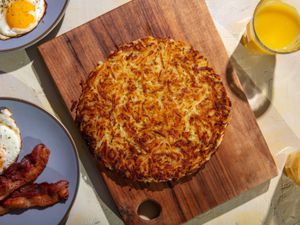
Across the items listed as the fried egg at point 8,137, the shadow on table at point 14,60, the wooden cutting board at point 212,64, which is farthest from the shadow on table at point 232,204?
the shadow on table at point 14,60

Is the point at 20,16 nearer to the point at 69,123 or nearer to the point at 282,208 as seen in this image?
the point at 69,123

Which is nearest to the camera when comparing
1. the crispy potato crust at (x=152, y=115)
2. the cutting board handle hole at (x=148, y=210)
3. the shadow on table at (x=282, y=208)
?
the crispy potato crust at (x=152, y=115)

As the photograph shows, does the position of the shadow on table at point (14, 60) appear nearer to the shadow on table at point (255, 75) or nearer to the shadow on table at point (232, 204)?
Answer: the shadow on table at point (255, 75)

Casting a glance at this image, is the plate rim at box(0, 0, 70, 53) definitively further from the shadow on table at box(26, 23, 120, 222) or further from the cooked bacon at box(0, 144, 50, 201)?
the cooked bacon at box(0, 144, 50, 201)

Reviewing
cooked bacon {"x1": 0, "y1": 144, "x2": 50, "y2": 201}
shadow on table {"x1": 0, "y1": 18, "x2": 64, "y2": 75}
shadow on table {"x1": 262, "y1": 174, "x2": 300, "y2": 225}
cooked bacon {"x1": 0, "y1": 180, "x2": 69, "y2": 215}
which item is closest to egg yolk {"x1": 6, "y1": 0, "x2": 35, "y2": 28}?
shadow on table {"x1": 0, "y1": 18, "x2": 64, "y2": 75}

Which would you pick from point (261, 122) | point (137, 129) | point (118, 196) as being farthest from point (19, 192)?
point (261, 122)

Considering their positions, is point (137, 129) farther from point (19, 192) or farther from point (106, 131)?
point (19, 192)
